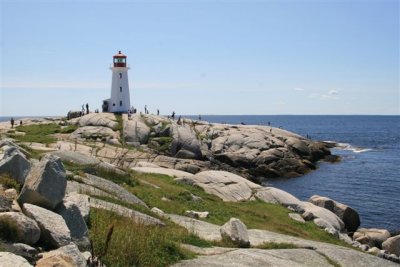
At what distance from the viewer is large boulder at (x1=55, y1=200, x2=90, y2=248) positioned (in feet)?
38.3

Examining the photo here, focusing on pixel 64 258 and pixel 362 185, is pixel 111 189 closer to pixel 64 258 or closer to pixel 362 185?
pixel 64 258

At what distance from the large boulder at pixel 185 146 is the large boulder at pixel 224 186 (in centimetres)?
2474

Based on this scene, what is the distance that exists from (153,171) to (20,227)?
32.4 m

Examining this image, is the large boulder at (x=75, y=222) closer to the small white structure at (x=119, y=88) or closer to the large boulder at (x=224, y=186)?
the large boulder at (x=224, y=186)

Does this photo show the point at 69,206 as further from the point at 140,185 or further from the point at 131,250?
the point at 140,185

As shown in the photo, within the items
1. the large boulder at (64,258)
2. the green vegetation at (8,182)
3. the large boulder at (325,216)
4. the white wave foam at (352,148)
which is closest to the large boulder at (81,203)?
the green vegetation at (8,182)

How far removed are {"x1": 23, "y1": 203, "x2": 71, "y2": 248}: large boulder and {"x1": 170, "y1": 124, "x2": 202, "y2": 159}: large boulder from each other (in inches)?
2214

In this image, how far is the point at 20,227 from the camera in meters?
10.4

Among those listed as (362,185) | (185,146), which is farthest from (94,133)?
(362,185)

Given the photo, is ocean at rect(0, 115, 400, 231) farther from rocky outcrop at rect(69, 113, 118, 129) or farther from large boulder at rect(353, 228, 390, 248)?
rocky outcrop at rect(69, 113, 118, 129)

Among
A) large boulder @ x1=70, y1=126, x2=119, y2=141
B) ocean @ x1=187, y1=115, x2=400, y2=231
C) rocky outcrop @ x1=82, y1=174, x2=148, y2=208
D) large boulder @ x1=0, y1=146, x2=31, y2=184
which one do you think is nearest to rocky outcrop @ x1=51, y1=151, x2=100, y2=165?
rocky outcrop @ x1=82, y1=174, x2=148, y2=208

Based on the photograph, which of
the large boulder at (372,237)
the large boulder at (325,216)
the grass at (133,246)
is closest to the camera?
the grass at (133,246)

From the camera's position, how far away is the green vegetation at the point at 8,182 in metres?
13.9

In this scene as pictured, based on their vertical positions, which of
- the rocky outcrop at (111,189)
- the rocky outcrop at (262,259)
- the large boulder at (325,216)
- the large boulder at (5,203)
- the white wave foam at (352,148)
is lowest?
the large boulder at (325,216)
